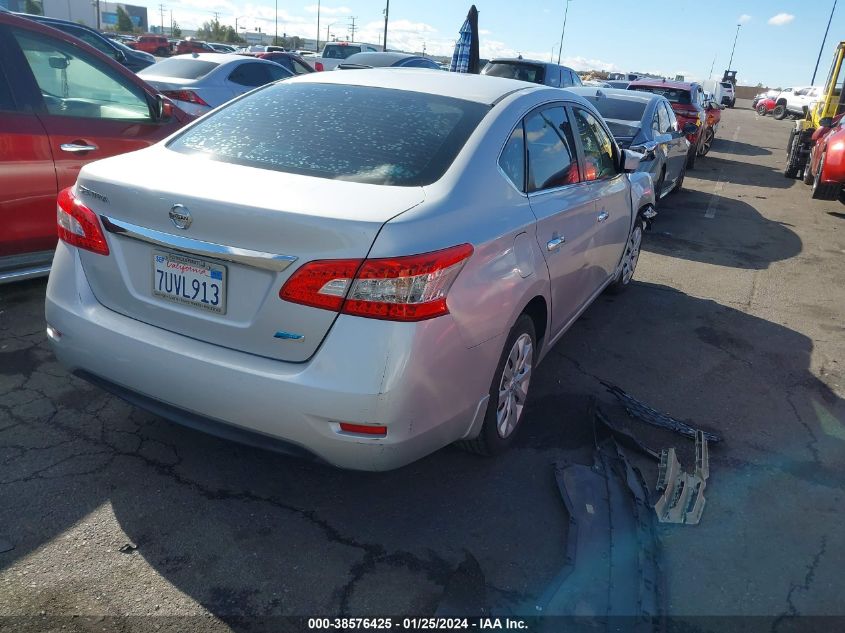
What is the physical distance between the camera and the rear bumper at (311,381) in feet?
7.92

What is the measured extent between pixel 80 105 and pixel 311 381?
378 centimetres

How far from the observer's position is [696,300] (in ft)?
21.1

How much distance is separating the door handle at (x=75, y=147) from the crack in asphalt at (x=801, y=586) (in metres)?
4.85

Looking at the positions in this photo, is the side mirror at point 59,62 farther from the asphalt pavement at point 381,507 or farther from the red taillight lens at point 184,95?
the red taillight lens at point 184,95

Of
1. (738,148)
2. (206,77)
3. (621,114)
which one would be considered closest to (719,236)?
(621,114)

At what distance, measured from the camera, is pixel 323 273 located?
2402 millimetres

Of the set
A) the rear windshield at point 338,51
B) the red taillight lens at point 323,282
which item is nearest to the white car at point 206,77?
the red taillight lens at point 323,282

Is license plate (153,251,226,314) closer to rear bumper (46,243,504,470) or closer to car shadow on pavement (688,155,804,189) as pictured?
rear bumper (46,243,504,470)

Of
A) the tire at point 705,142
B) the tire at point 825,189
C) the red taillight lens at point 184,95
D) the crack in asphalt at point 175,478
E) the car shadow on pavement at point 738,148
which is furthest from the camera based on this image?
the car shadow on pavement at point 738,148

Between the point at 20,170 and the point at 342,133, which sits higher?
the point at 342,133

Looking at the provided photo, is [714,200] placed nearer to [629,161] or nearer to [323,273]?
[629,161]

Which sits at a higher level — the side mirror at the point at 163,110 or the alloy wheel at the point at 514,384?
the side mirror at the point at 163,110

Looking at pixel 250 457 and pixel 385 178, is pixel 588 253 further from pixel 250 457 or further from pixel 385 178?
pixel 250 457

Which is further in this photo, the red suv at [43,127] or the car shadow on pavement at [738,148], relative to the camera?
the car shadow on pavement at [738,148]
